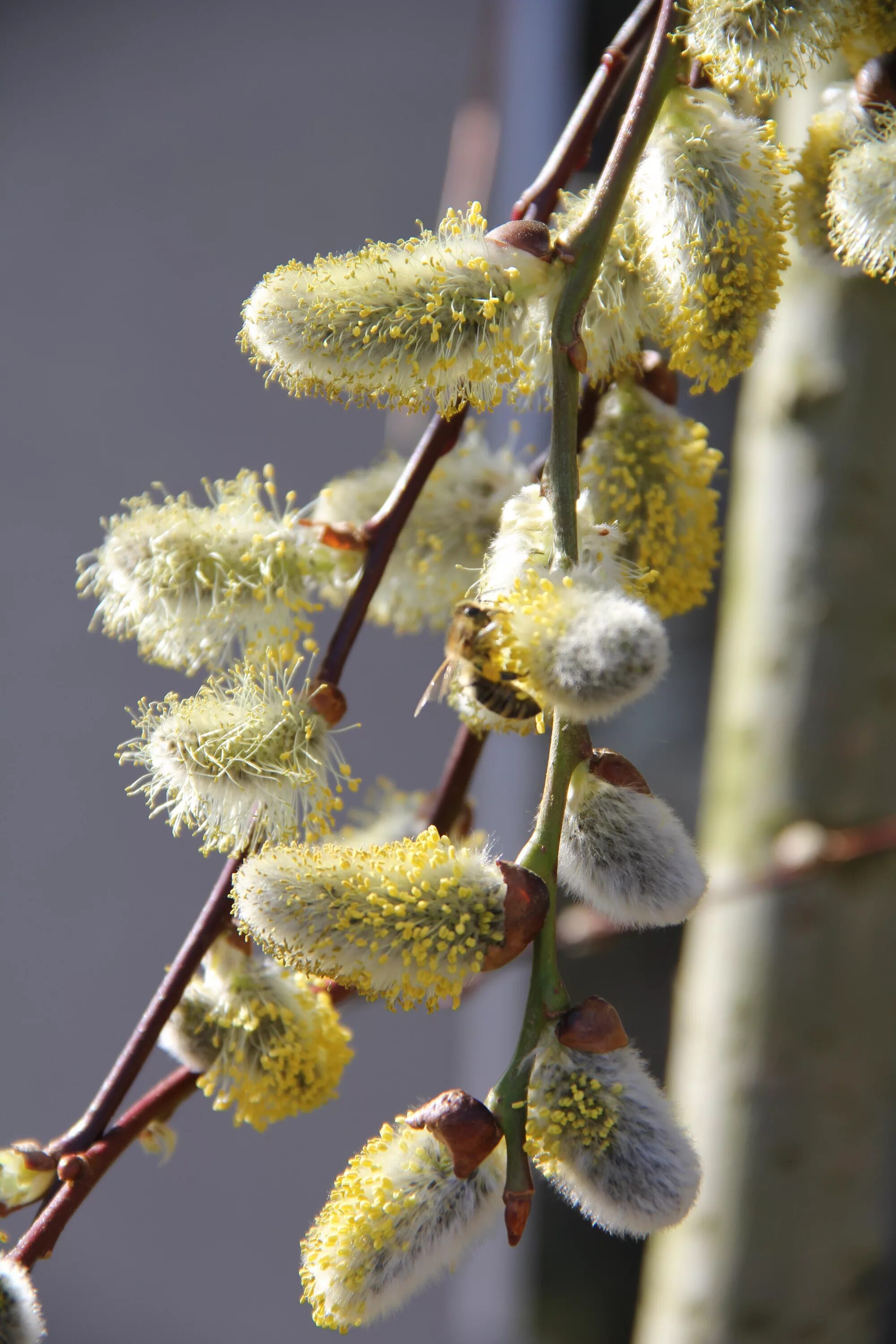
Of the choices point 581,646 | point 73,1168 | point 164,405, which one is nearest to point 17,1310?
point 73,1168

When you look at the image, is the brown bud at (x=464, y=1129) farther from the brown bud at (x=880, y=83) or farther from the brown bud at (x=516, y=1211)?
the brown bud at (x=880, y=83)

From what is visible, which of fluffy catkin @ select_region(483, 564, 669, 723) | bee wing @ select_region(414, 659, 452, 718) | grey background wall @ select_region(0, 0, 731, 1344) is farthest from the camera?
grey background wall @ select_region(0, 0, 731, 1344)

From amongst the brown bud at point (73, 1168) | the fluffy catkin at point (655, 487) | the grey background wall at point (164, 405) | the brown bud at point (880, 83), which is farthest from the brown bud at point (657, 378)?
the grey background wall at point (164, 405)

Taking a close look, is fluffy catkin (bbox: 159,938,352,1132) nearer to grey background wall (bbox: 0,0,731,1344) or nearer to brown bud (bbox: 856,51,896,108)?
brown bud (bbox: 856,51,896,108)

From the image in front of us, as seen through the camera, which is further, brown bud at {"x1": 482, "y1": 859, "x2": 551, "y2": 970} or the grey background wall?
the grey background wall

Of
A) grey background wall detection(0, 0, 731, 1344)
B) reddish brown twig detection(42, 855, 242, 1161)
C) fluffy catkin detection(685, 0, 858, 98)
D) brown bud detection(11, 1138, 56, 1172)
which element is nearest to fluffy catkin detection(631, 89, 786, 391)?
fluffy catkin detection(685, 0, 858, 98)

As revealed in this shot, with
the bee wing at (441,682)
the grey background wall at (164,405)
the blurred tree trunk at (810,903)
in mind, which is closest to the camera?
the bee wing at (441,682)
